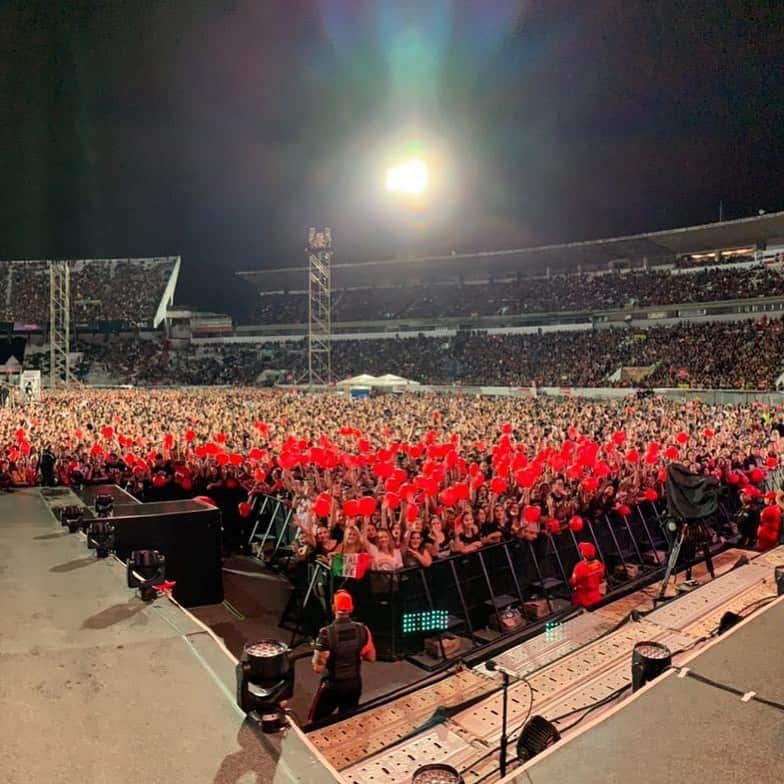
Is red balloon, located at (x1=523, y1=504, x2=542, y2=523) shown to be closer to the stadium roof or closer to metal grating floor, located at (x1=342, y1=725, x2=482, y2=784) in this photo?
metal grating floor, located at (x1=342, y1=725, x2=482, y2=784)

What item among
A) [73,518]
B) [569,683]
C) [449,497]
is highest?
[449,497]

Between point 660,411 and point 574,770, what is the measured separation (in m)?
18.8

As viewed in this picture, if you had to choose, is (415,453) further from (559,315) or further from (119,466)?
(559,315)

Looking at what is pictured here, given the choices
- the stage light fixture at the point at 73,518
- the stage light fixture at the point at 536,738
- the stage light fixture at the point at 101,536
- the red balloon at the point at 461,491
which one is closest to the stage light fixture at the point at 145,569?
the stage light fixture at the point at 101,536

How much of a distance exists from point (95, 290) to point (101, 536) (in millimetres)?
58158

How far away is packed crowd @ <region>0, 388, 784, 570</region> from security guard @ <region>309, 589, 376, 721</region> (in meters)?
1.82

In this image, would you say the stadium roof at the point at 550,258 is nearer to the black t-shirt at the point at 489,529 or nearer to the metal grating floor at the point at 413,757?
the black t-shirt at the point at 489,529

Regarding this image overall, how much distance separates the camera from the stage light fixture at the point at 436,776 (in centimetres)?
243

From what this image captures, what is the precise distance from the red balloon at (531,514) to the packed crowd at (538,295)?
3546cm

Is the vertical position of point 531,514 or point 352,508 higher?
point 352,508

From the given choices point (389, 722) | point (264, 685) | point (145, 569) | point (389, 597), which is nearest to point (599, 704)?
point (389, 722)

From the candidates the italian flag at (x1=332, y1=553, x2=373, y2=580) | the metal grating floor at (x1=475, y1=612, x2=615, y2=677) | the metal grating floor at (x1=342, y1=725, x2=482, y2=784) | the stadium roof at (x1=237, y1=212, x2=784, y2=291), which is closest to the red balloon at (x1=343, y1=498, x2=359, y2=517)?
the italian flag at (x1=332, y1=553, x2=373, y2=580)

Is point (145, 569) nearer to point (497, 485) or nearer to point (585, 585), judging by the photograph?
point (497, 485)

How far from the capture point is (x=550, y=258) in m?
50.5
